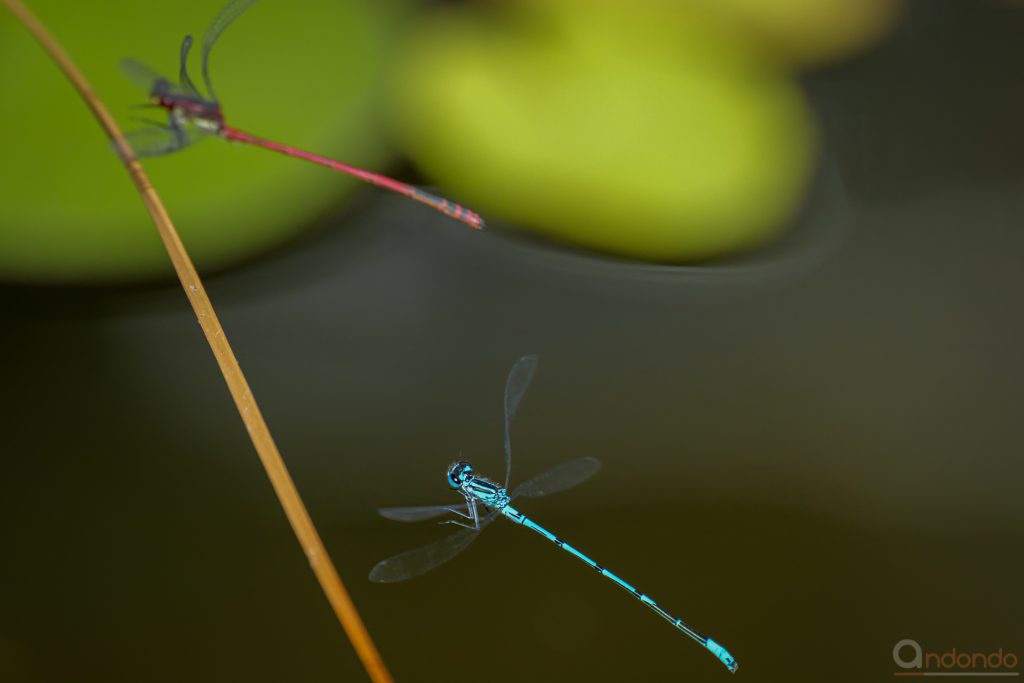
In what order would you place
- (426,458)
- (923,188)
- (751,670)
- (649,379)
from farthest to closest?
(923,188) → (649,379) → (426,458) → (751,670)

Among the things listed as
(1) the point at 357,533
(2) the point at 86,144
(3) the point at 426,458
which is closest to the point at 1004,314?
(3) the point at 426,458

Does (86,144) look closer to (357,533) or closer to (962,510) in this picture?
(357,533)

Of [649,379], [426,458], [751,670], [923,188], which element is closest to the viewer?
[751,670]

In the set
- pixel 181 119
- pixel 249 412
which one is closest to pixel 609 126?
pixel 181 119

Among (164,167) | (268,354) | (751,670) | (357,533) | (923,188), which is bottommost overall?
(751,670)

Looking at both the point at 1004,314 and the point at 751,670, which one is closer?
the point at 751,670
